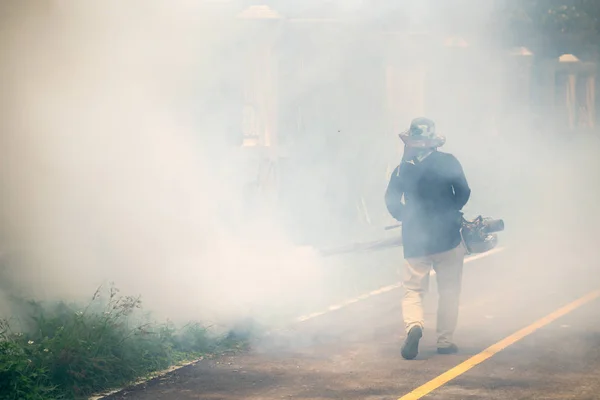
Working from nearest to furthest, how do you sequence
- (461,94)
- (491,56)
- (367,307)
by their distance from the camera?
1. (367,307)
2. (461,94)
3. (491,56)

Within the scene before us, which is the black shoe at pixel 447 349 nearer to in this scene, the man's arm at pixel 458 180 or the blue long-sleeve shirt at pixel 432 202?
the blue long-sleeve shirt at pixel 432 202

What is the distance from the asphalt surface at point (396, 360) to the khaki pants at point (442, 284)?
0.21m

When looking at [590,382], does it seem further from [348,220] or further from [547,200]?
[547,200]

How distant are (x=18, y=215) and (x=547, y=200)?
12396mm

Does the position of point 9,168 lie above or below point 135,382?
above

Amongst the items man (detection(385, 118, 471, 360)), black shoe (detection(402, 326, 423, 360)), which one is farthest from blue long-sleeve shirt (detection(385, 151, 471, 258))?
black shoe (detection(402, 326, 423, 360))

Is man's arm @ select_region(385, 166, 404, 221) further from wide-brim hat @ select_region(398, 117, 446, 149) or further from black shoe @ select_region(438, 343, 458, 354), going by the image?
black shoe @ select_region(438, 343, 458, 354)

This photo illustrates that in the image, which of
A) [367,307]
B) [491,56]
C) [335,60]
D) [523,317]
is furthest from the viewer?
[491,56]

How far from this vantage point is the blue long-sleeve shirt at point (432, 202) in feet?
25.2

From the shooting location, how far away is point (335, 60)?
43.8 feet

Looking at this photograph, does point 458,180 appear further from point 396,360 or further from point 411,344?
point 396,360

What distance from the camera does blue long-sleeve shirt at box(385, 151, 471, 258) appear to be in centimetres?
768

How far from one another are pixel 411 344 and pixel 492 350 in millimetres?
638

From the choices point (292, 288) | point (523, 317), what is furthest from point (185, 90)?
point (523, 317)
